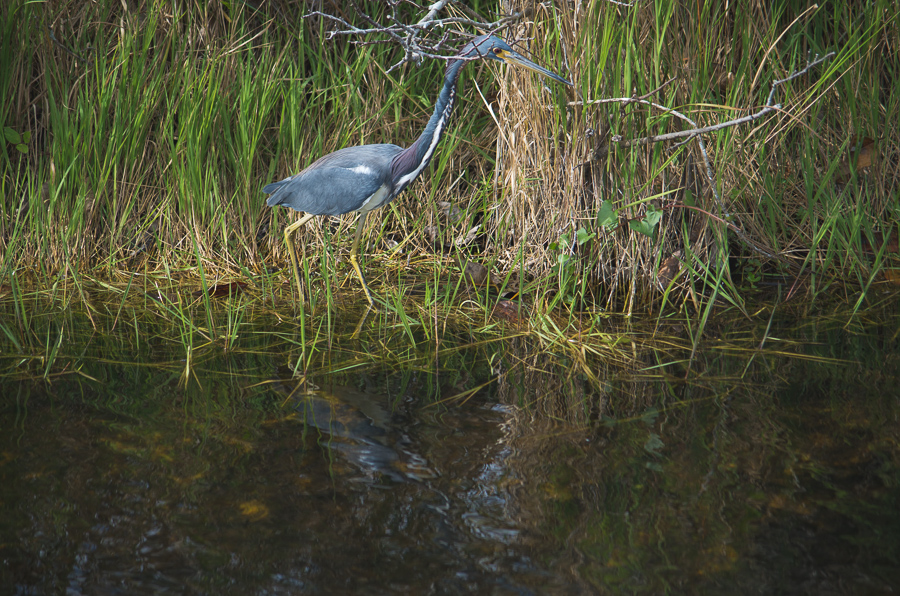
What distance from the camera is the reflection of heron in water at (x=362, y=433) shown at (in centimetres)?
228

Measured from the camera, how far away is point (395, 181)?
361 centimetres

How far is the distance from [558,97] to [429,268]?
1175mm

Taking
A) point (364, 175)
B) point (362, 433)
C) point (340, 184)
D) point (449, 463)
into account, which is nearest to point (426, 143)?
point (364, 175)

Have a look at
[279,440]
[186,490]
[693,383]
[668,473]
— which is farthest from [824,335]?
[186,490]

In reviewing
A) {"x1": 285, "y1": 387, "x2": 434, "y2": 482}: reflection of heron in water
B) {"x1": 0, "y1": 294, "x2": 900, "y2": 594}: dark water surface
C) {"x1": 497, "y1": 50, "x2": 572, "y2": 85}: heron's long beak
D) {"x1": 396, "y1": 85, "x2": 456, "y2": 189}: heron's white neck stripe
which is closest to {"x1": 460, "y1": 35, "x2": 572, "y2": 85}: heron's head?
{"x1": 497, "y1": 50, "x2": 572, "y2": 85}: heron's long beak

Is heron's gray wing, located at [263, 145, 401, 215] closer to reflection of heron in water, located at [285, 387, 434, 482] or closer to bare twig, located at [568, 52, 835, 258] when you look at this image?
bare twig, located at [568, 52, 835, 258]

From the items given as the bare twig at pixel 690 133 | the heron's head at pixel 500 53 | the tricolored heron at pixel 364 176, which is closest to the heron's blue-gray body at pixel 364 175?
the tricolored heron at pixel 364 176

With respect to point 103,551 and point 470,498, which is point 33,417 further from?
point 470,498

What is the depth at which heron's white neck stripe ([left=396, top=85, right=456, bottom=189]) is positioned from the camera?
3.54 metres

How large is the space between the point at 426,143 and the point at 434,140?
0.13ft

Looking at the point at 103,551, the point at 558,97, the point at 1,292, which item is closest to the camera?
the point at 103,551

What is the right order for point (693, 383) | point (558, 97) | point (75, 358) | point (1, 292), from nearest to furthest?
point (693, 383) < point (75, 358) < point (558, 97) < point (1, 292)

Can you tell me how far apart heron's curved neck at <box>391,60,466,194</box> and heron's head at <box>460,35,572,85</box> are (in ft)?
0.48

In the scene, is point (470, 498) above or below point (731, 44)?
below
